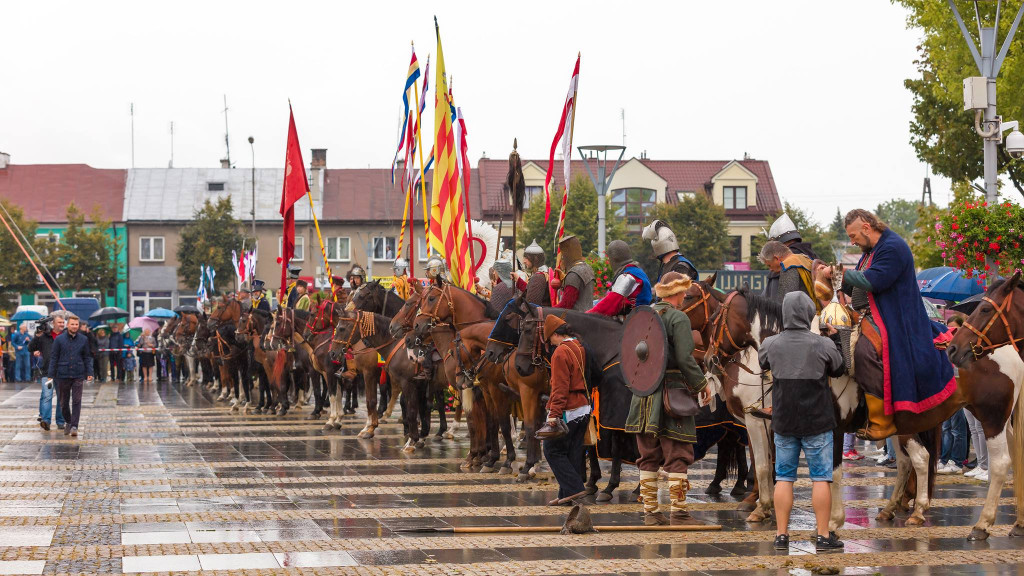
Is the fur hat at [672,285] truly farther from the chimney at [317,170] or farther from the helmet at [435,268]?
the chimney at [317,170]

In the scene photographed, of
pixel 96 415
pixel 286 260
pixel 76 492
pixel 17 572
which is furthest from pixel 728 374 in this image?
pixel 96 415

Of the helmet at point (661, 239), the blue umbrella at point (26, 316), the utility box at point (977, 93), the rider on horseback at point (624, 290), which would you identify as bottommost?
the blue umbrella at point (26, 316)

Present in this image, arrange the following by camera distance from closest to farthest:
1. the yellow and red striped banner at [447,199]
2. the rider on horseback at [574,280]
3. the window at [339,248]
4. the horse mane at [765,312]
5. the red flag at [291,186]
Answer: the horse mane at [765,312] → the rider on horseback at [574,280] → the yellow and red striped banner at [447,199] → the red flag at [291,186] → the window at [339,248]

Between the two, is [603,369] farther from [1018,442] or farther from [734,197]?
[734,197]

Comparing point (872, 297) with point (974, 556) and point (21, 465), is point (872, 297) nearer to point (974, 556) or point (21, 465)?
point (974, 556)

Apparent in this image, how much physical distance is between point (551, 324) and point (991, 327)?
12.2 feet

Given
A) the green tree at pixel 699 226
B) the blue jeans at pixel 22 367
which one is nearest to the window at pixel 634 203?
the green tree at pixel 699 226

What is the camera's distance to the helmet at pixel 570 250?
1314cm

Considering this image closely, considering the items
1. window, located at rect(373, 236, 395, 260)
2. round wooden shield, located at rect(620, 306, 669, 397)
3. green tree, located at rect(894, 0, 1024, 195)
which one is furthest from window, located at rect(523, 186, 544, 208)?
round wooden shield, located at rect(620, 306, 669, 397)

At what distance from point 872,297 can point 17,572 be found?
6.47 meters

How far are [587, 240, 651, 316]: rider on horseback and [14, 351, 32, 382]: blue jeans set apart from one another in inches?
1468

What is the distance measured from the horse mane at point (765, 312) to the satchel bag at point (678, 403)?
88 centimetres

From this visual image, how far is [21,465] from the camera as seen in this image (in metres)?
15.5

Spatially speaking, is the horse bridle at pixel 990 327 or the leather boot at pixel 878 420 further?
the horse bridle at pixel 990 327
